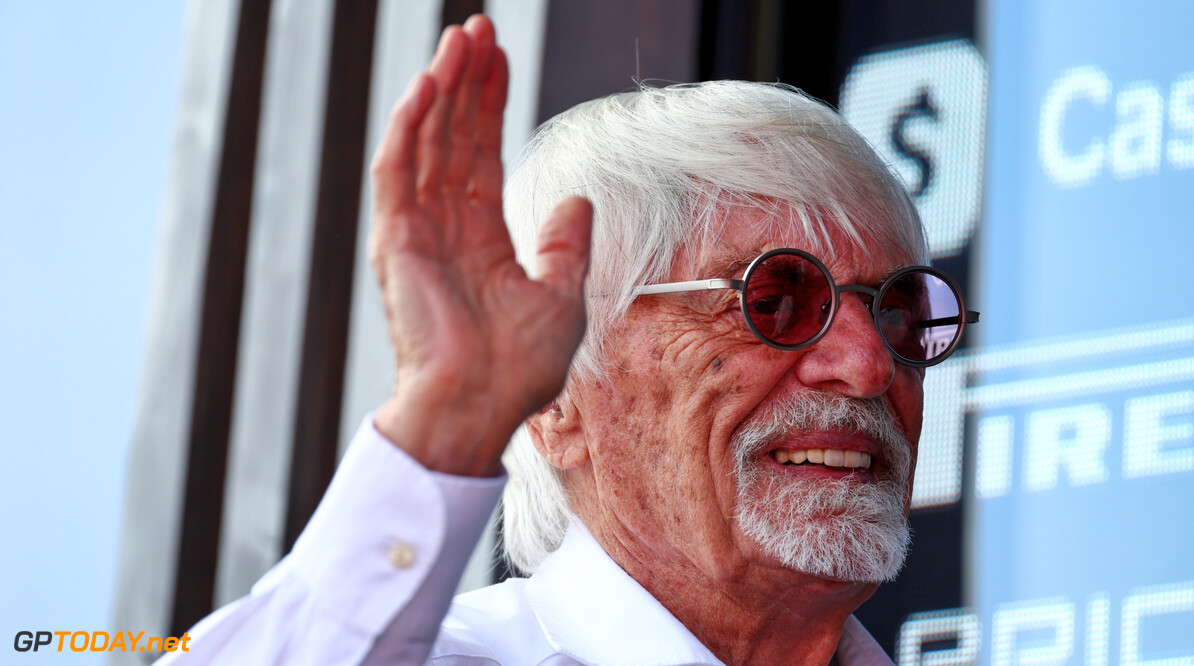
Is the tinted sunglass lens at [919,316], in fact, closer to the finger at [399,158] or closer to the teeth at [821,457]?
the teeth at [821,457]

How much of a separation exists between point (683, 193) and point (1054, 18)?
32.3 inches

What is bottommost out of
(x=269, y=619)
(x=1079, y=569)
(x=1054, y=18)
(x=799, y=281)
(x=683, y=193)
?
(x=1079, y=569)

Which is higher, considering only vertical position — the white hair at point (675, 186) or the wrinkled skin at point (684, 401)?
the white hair at point (675, 186)

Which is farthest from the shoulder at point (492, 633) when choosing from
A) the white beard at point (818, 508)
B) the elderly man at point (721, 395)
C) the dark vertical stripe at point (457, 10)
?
the dark vertical stripe at point (457, 10)

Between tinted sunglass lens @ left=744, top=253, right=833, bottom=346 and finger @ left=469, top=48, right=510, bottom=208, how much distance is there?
510 millimetres

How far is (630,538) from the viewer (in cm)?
163

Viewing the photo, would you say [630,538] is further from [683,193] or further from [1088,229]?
[1088,229]

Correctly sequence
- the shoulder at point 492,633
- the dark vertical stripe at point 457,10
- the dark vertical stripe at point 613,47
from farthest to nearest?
the dark vertical stripe at point 457,10, the dark vertical stripe at point 613,47, the shoulder at point 492,633

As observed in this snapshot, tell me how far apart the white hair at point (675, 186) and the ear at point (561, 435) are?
2.0 inches

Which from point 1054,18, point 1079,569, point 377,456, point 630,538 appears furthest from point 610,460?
point 1054,18

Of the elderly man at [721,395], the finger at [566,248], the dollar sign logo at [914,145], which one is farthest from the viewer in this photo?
the dollar sign logo at [914,145]

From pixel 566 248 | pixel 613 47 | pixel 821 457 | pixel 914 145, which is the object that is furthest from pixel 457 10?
pixel 566 248

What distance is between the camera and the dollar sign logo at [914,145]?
2131 millimetres

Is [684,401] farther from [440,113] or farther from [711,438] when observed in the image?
[440,113]
